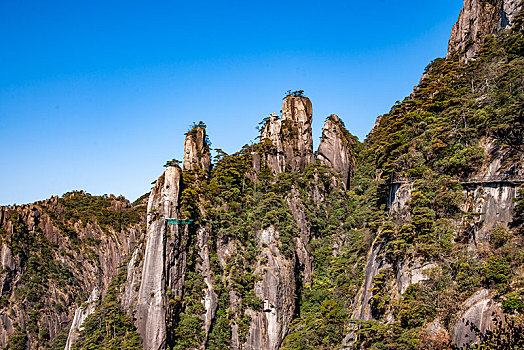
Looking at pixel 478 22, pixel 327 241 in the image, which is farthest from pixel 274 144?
pixel 478 22

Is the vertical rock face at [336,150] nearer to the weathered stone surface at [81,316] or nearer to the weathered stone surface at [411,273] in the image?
the weathered stone surface at [411,273]

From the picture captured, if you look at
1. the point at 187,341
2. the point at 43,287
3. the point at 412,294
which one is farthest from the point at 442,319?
the point at 43,287

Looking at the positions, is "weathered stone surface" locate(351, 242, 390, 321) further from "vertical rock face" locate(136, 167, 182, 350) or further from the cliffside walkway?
"vertical rock face" locate(136, 167, 182, 350)

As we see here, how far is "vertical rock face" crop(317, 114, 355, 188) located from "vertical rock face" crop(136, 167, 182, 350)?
29.1 m

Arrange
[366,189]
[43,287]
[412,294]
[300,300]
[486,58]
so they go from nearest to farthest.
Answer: [412,294]
[486,58]
[300,300]
[366,189]
[43,287]

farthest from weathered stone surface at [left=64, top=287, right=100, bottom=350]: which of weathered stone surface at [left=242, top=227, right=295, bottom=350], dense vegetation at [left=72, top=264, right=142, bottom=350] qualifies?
weathered stone surface at [left=242, top=227, right=295, bottom=350]

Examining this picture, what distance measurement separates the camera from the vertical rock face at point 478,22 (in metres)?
42.0

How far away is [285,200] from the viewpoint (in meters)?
51.4

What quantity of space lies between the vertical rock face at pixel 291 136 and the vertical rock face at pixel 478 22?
82.1 feet

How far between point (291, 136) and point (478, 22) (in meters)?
31.5

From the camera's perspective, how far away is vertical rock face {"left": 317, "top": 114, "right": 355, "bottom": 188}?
6103cm

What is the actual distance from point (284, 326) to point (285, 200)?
1739 cm

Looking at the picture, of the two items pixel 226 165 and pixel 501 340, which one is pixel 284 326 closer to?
pixel 226 165

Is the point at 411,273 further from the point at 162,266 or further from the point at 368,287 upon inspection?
the point at 162,266
